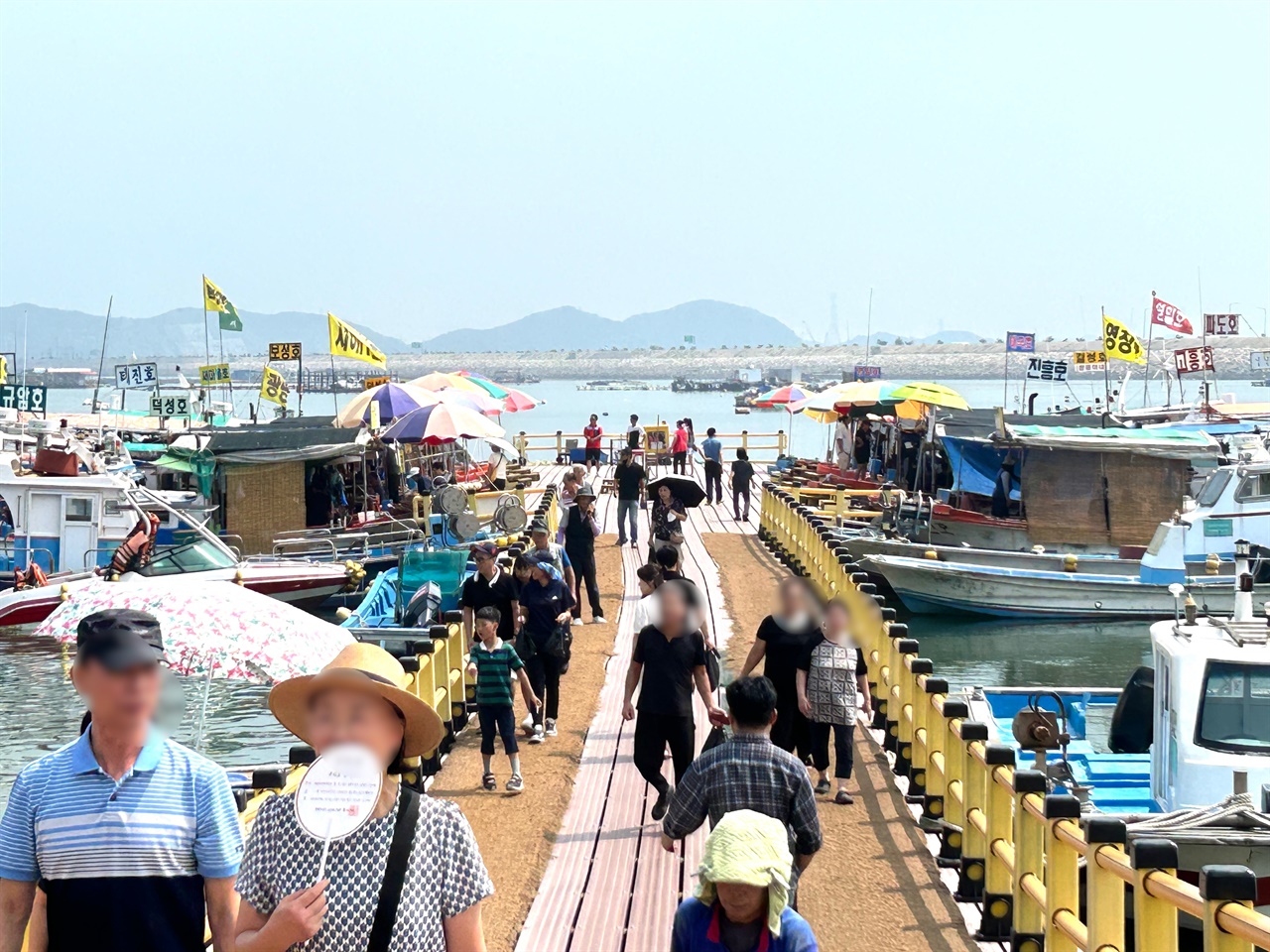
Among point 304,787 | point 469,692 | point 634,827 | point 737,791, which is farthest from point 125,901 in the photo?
point 469,692

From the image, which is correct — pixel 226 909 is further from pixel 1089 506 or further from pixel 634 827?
pixel 1089 506

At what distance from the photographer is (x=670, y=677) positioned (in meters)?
8.52

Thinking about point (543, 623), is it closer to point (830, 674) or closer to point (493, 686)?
point (493, 686)

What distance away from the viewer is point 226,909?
401 cm

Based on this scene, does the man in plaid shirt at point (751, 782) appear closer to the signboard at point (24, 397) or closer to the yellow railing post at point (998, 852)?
the yellow railing post at point (998, 852)

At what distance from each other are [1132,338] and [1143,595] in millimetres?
11269

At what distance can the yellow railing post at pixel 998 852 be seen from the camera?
7.52m

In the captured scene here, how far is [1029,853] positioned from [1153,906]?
65.0 inches

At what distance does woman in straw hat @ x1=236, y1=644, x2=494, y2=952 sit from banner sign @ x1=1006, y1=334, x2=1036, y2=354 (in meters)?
36.8

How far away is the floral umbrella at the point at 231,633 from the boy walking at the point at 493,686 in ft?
4.29

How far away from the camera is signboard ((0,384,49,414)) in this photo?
106 ft

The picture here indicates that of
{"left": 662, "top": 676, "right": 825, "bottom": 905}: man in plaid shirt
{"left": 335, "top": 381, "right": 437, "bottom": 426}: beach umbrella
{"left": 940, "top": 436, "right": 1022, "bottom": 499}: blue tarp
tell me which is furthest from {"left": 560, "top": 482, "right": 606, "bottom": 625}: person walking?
{"left": 940, "top": 436, "right": 1022, "bottom": 499}: blue tarp

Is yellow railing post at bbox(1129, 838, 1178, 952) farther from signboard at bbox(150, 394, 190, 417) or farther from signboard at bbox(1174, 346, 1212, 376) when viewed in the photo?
signboard at bbox(150, 394, 190, 417)

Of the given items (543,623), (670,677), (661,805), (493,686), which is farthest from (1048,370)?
(670,677)
